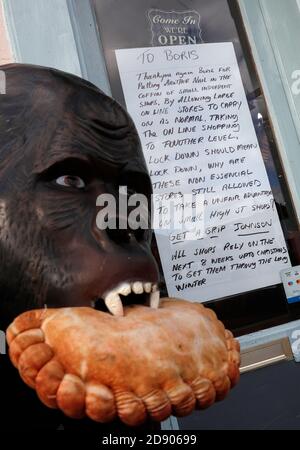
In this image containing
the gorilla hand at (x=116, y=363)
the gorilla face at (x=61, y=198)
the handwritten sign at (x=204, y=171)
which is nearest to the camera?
the gorilla hand at (x=116, y=363)

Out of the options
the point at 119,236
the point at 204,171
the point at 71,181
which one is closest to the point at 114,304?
the point at 119,236

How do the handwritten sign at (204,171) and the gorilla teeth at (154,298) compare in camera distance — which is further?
the handwritten sign at (204,171)

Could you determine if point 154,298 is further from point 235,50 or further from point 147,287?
point 235,50

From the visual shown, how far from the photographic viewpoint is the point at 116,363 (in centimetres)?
59

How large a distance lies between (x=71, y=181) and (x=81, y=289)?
0.20m

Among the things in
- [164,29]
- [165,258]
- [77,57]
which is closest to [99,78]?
[77,57]

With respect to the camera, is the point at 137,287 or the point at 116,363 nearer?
the point at 116,363

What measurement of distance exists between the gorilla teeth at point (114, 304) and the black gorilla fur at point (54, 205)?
0.01 metres

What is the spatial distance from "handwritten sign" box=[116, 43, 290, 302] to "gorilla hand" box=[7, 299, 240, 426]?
2.85 ft

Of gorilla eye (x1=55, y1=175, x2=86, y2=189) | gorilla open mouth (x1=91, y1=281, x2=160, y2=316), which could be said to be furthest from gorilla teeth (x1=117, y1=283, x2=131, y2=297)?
gorilla eye (x1=55, y1=175, x2=86, y2=189)

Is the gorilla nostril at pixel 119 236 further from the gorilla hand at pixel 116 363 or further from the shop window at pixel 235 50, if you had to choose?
the shop window at pixel 235 50

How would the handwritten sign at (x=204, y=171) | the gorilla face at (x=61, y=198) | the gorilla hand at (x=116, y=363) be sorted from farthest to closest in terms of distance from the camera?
the handwritten sign at (x=204, y=171) → the gorilla face at (x=61, y=198) → the gorilla hand at (x=116, y=363)

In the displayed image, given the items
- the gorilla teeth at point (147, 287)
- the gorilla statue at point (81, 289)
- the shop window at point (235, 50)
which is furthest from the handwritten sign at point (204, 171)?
the gorilla teeth at point (147, 287)

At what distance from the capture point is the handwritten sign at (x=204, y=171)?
1576 mm
